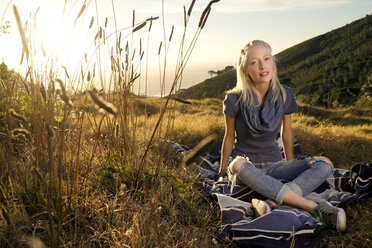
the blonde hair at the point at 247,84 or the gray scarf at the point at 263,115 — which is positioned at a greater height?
the blonde hair at the point at 247,84

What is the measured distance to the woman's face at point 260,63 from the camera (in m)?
2.22

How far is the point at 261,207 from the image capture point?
178 centimetres

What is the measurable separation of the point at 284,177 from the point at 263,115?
49cm

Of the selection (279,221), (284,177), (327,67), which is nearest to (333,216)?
(279,221)

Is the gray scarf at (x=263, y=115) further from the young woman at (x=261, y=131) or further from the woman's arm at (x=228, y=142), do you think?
the woman's arm at (x=228, y=142)

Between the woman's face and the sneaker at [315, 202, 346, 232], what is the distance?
3.32 feet

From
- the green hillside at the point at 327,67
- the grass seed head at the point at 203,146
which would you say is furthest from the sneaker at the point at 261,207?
the green hillside at the point at 327,67

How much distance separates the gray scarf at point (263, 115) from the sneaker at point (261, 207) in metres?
0.66

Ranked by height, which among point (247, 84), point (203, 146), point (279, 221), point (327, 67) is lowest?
point (279, 221)

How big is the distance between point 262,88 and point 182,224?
1.26 metres

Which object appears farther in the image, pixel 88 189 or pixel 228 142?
pixel 228 142

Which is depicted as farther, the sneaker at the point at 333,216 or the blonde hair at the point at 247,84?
the blonde hair at the point at 247,84

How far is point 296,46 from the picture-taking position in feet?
140

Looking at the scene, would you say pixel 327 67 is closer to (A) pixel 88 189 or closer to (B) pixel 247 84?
(B) pixel 247 84
